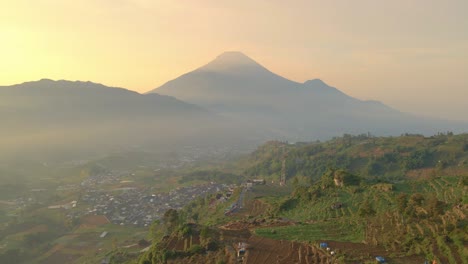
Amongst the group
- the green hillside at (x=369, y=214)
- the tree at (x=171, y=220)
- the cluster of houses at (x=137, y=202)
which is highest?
the green hillside at (x=369, y=214)

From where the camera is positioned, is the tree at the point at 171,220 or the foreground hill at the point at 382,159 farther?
the foreground hill at the point at 382,159

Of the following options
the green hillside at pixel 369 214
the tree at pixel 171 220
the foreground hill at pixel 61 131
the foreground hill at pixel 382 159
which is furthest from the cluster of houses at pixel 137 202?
the foreground hill at pixel 61 131

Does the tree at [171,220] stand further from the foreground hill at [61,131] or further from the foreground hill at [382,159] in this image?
the foreground hill at [61,131]

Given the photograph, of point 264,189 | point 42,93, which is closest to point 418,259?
point 264,189

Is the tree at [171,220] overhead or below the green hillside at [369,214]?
below

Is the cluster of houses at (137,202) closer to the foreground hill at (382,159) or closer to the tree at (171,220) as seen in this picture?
the foreground hill at (382,159)

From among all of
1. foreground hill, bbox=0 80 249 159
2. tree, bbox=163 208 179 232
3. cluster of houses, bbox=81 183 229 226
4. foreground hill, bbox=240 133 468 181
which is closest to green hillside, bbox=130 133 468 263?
foreground hill, bbox=240 133 468 181

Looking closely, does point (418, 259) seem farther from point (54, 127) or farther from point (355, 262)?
point (54, 127)

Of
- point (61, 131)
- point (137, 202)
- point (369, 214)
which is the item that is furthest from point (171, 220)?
point (61, 131)

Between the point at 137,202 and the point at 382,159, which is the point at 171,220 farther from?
the point at 382,159

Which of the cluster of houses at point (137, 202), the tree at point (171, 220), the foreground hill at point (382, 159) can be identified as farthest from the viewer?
the cluster of houses at point (137, 202)

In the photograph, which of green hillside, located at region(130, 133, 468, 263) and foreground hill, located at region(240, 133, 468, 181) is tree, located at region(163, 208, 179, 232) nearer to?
green hillside, located at region(130, 133, 468, 263)

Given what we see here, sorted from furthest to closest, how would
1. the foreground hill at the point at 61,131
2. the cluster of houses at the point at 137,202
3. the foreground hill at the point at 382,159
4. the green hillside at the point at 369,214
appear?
the foreground hill at the point at 61,131, the cluster of houses at the point at 137,202, the foreground hill at the point at 382,159, the green hillside at the point at 369,214
